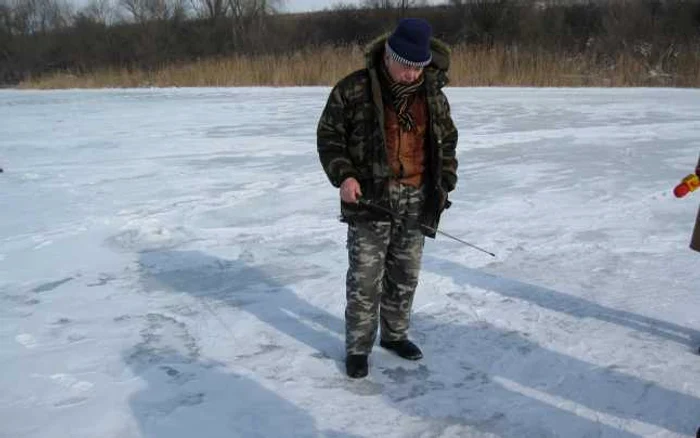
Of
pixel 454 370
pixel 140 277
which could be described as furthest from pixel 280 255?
pixel 454 370

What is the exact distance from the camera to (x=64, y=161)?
291 inches


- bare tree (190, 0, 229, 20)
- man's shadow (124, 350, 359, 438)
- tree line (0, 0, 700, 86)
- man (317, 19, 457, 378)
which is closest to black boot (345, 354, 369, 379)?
man (317, 19, 457, 378)

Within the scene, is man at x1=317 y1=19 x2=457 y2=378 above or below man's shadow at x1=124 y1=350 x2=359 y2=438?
above

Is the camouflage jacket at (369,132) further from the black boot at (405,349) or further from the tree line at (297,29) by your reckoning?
the tree line at (297,29)

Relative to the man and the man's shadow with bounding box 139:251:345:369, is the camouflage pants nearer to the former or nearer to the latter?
the man

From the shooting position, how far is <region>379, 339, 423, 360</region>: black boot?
2740 millimetres

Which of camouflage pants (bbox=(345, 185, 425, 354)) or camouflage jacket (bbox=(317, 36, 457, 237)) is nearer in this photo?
camouflage jacket (bbox=(317, 36, 457, 237))

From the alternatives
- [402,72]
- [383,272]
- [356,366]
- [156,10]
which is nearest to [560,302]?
[383,272]

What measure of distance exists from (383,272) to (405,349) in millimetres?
361

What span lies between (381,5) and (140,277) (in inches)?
1136

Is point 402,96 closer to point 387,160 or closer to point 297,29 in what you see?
point 387,160

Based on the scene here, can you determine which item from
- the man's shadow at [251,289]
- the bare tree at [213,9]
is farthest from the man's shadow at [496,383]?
the bare tree at [213,9]

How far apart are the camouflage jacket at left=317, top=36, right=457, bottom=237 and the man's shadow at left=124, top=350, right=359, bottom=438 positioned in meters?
0.79

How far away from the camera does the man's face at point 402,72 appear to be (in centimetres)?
236
